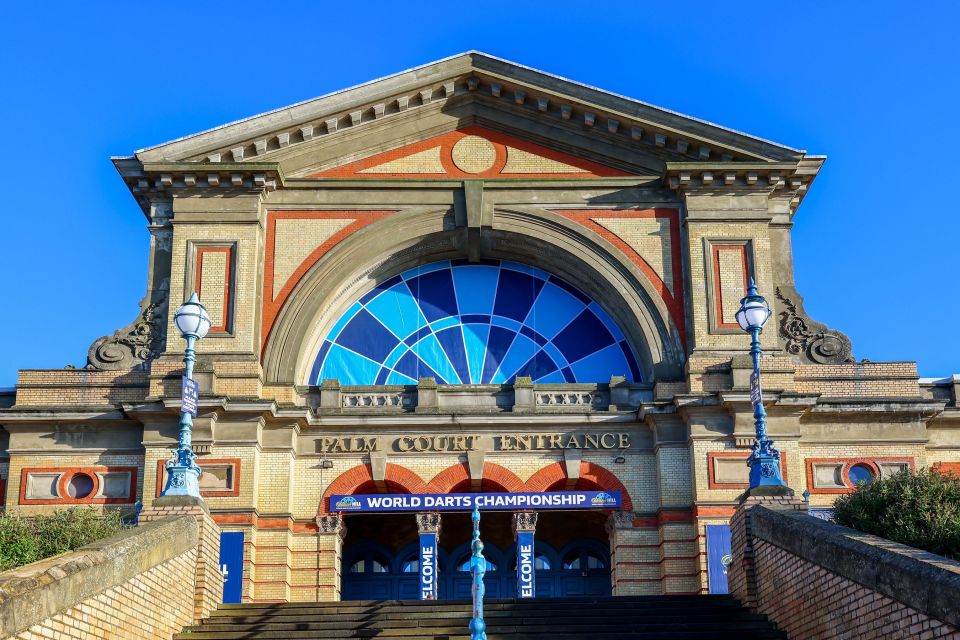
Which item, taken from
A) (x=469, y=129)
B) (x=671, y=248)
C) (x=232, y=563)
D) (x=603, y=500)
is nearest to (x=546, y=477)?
(x=603, y=500)

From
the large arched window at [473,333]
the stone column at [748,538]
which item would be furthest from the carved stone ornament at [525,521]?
the stone column at [748,538]

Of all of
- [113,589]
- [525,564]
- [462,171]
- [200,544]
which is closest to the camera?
[113,589]

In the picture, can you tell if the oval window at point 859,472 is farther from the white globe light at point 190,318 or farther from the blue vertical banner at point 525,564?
the white globe light at point 190,318

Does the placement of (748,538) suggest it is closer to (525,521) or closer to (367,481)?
(525,521)

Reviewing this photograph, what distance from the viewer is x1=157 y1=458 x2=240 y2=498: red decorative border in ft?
93.3

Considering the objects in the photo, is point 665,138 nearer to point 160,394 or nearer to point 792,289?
point 792,289

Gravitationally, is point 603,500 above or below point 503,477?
below

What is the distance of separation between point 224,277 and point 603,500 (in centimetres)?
1017

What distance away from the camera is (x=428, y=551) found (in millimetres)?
28688

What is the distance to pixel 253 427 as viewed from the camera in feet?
94.8

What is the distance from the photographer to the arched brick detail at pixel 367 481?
29.4 meters

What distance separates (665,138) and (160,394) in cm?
1334

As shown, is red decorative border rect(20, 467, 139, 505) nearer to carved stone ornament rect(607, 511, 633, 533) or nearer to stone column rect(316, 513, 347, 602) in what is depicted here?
stone column rect(316, 513, 347, 602)

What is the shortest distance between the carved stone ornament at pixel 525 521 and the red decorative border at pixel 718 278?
6.18 metres
